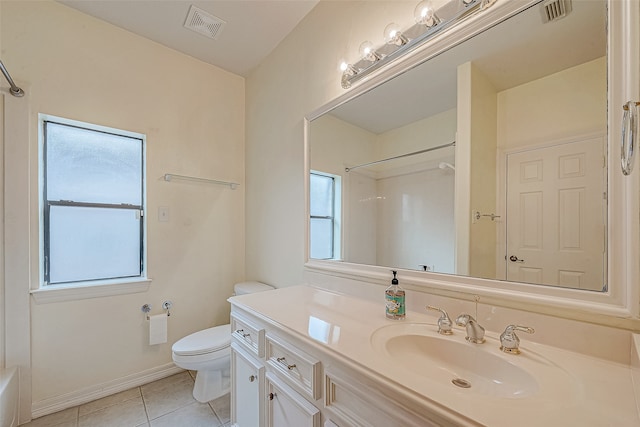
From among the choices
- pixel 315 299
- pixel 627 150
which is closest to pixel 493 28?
pixel 627 150

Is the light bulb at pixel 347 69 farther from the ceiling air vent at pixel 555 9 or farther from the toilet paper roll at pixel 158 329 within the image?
the toilet paper roll at pixel 158 329

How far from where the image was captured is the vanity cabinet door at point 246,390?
4.01 feet

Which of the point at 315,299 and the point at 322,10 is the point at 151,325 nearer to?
the point at 315,299

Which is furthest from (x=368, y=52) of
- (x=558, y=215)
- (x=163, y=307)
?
(x=163, y=307)

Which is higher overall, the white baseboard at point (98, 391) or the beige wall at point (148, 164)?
the beige wall at point (148, 164)

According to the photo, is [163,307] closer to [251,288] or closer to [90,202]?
[251,288]

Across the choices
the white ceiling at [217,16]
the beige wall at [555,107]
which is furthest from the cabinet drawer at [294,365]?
the white ceiling at [217,16]

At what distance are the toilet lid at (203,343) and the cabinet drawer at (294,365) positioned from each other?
0.84 m

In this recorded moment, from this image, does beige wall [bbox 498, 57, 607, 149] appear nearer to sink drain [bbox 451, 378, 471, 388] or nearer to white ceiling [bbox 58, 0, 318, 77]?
sink drain [bbox 451, 378, 471, 388]

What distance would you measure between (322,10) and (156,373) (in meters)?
2.99

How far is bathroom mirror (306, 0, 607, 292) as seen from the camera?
0.82m

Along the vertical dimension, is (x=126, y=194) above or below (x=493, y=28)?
below

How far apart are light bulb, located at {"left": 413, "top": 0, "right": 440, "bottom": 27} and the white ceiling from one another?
97 centimetres

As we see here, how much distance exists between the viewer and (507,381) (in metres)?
0.78
